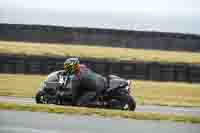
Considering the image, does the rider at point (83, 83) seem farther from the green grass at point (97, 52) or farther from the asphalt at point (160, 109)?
the green grass at point (97, 52)

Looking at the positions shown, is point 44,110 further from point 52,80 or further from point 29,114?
point 52,80

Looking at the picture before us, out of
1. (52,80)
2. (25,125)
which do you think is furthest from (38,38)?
(25,125)

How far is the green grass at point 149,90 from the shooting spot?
16562 mm

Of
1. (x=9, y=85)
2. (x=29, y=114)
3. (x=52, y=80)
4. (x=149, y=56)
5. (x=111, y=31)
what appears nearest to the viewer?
(x=29, y=114)

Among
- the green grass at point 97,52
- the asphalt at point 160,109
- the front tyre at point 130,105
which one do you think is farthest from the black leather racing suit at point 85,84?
the green grass at point 97,52

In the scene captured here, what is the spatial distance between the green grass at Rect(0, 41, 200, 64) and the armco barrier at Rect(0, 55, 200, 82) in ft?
5.86

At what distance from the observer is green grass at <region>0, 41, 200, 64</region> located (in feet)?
76.0

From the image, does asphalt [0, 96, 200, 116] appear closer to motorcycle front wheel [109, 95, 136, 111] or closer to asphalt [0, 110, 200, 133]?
motorcycle front wheel [109, 95, 136, 111]

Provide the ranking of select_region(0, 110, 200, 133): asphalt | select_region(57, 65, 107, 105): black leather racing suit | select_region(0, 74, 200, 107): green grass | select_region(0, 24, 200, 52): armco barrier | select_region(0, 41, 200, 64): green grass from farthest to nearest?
select_region(0, 24, 200, 52): armco barrier
select_region(0, 41, 200, 64): green grass
select_region(0, 74, 200, 107): green grass
select_region(57, 65, 107, 105): black leather racing suit
select_region(0, 110, 200, 133): asphalt

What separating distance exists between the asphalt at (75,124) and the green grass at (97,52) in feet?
45.5

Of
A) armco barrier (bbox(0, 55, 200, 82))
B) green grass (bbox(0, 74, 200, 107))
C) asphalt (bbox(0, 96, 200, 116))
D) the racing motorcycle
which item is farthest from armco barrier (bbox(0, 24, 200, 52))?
the racing motorcycle

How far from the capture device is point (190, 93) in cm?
1870

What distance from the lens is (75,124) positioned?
315 inches

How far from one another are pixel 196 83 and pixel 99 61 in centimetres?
370
